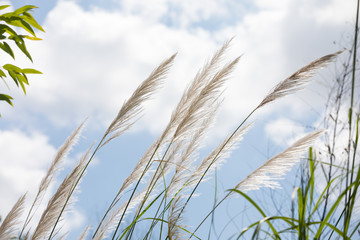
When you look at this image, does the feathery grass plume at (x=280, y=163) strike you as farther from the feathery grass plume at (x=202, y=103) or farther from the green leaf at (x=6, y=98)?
the green leaf at (x=6, y=98)

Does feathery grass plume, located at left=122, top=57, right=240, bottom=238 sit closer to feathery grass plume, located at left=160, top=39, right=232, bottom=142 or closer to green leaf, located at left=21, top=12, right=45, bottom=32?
feathery grass plume, located at left=160, top=39, right=232, bottom=142

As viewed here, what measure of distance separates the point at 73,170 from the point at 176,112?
519 mm

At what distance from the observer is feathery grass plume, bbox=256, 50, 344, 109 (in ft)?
5.01

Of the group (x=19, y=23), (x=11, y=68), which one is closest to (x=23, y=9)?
(x=19, y=23)

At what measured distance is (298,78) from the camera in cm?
159

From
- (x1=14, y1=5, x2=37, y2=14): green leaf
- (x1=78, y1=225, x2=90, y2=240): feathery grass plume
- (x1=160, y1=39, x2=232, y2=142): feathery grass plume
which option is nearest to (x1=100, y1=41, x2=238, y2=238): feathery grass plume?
(x1=160, y1=39, x2=232, y2=142): feathery grass plume

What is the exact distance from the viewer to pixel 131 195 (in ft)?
6.47

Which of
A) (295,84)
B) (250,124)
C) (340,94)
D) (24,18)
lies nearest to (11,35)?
(24,18)

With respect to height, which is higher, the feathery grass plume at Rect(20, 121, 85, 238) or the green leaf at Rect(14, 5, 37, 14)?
the green leaf at Rect(14, 5, 37, 14)

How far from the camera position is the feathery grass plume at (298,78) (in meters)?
1.53

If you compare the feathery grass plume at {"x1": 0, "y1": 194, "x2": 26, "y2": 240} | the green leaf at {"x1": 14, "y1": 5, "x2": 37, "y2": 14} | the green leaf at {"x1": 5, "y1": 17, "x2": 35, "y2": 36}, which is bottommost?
the feathery grass plume at {"x1": 0, "y1": 194, "x2": 26, "y2": 240}

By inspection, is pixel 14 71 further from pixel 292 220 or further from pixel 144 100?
pixel 292 220

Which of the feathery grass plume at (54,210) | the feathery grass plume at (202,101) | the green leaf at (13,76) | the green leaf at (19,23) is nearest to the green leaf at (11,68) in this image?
the green leaf at (13,76)

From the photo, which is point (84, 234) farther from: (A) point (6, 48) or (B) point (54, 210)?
(A) point (6, 48)
